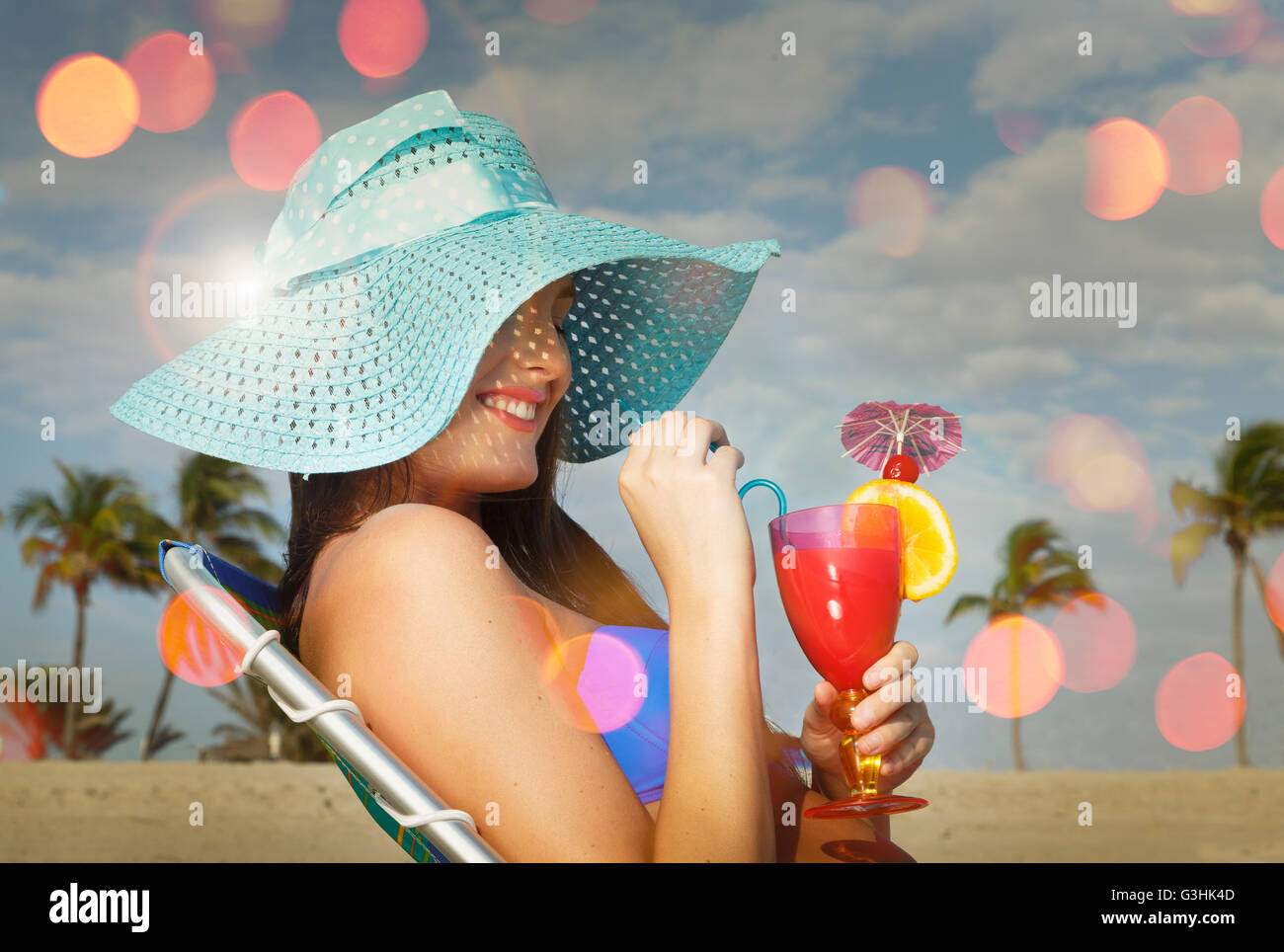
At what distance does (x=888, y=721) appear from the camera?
5.95ft

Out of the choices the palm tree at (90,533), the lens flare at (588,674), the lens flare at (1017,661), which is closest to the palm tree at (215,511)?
the palm tree at (90,533)

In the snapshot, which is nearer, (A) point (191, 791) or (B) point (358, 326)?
(B) point (358, 326)

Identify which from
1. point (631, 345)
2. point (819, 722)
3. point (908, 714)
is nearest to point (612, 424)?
point (631, 345)

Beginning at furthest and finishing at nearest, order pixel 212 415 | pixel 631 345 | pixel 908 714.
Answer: pixel 631 345, pixel 212 415, pixel 908 714

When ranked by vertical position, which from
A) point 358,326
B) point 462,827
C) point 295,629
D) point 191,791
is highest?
point 358,326

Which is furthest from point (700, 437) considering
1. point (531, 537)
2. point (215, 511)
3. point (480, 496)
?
point (215, 511)

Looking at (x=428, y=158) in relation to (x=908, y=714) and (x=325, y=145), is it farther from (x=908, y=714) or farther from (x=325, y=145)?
(x=908, y=714)

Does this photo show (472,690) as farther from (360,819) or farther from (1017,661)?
(1017,661)

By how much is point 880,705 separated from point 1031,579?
34210 mm

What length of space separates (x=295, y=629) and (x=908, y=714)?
4.38 ft

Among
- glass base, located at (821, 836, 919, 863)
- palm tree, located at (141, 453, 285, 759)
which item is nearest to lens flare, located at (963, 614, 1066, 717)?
palm tree, located at (141, 453, 285, 759)

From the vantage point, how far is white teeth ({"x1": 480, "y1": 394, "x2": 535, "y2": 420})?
2.10 m

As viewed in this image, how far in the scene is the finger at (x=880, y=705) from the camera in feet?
5.89

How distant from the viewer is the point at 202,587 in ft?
6.21
